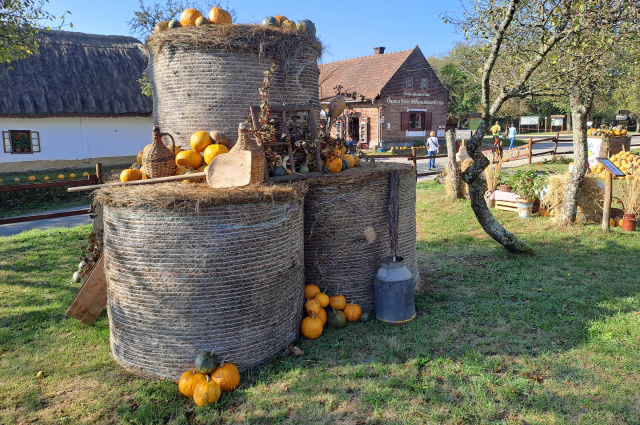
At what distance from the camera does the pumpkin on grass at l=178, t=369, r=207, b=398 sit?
363cm

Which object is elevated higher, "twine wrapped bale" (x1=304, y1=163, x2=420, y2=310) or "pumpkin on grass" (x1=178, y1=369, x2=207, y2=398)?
"twine wrapped bale" (x1=304, y1=163, x2=420, y2=310)

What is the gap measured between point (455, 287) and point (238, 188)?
11.4ft

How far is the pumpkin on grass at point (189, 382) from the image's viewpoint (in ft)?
11.9

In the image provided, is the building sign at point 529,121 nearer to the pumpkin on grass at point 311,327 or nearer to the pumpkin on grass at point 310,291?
the pumpkin on grass at point 310,291

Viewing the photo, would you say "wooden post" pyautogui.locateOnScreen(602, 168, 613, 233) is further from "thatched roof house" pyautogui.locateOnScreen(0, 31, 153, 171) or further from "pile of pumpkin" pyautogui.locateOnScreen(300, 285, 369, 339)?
"thatched roof house" pyautogui.locateOnScreen(0, 31, 153, 171)

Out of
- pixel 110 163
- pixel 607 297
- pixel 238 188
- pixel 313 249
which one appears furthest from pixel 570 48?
pixel 110 163

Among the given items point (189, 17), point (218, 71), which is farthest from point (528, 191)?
point (189, 17)

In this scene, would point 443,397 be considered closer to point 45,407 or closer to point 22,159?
point 45,407

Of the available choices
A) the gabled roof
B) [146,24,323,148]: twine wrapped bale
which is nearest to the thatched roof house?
the gabled roof

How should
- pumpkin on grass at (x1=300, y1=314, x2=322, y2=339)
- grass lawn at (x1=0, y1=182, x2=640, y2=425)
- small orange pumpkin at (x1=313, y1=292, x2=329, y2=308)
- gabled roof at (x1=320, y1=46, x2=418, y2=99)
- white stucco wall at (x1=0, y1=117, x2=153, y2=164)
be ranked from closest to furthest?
grass lawn at (x1=0, y1=182, x2=640, y2=425), pumpkin on grass at (x1=300, y1=314, x2=322, y2=339), small orange pumpkin at (x1=313, y1=292, x2=329, y2=308), white stucco wall at (x1=0, y1=117, x2=153, y2=164), gabled roof at (x1=320, y1=46, x2=418, y2=99)

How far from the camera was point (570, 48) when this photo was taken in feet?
22.4

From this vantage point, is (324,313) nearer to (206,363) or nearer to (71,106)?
(206,363)

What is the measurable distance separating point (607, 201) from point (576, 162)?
991 millimetres

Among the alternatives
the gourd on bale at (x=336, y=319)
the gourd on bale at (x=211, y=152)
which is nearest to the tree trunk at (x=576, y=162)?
the gourd on bale at (x=336, y=319)
